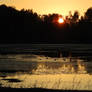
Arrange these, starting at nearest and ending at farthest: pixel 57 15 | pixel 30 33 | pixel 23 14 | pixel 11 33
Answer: pixel 11 33 < pixel 30 33 < pixel 23 14 < pixel 57 15

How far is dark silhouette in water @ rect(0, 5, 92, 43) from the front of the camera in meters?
113

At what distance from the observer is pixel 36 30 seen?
122500mm

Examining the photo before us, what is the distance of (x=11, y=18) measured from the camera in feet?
399

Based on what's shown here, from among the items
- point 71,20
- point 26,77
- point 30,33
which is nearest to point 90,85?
point 26,77

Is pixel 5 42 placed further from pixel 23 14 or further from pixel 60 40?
pixel 23 14

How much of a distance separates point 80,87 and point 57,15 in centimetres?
14414

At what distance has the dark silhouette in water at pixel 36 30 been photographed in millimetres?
112625

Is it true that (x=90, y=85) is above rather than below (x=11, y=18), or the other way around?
below

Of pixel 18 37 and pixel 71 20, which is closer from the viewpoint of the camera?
pixel 18 37

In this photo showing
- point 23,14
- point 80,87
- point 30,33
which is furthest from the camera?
point 23,14

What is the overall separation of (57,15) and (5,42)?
62218 mm

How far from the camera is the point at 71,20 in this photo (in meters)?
152

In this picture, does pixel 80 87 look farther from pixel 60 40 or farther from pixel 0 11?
pixel 0 11

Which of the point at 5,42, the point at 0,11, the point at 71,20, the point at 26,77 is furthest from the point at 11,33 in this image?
the point at 26,77
